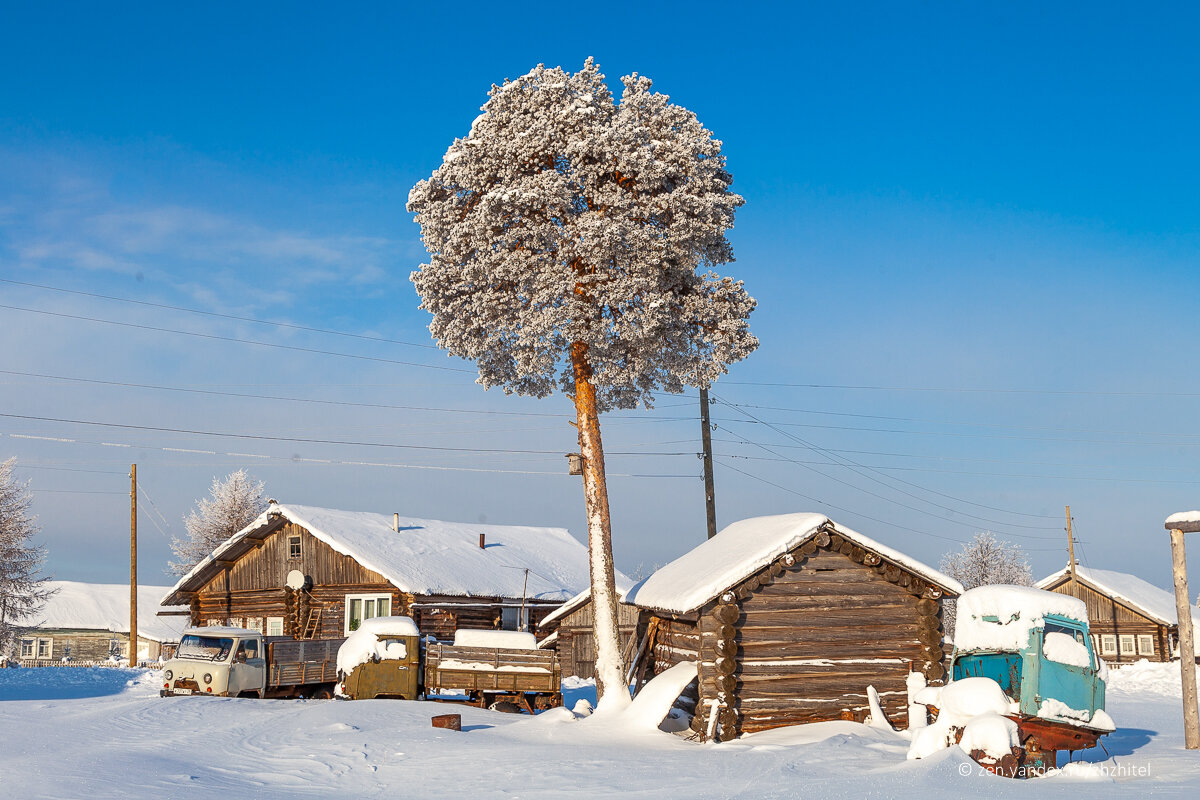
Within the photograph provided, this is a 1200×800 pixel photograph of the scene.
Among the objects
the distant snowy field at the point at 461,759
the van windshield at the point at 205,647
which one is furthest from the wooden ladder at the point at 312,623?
the distant snowy field at the point at 461,759

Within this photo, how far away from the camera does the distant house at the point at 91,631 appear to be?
71.2 meters

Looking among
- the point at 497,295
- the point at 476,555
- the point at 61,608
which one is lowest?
the point at 61,608

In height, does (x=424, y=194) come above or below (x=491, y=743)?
above

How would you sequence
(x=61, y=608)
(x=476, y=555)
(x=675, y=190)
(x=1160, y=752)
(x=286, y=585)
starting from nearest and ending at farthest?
(x=1160, y=752) < (x=675, y=190) < (x=286, y=585) < (x=476, y=555) < (x=61, y=608)

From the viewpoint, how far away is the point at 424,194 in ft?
88.4

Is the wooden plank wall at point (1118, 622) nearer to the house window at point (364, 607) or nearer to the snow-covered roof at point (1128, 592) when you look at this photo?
the snow-covered roof at point (1128, 592)

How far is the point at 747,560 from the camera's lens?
21.6m

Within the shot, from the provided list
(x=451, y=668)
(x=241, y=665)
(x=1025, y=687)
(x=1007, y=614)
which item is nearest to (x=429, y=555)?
(x=451, y=668)

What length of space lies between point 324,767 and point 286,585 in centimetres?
2637

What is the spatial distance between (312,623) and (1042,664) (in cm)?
3120

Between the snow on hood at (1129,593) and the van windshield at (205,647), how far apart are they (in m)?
43.6

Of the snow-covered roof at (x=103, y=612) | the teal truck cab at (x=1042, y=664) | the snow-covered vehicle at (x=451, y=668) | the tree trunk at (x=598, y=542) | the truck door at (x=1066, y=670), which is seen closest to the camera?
the teal truck cab at (x=1042, y=664)

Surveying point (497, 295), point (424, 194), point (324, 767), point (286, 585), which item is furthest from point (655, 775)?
point (286, 585)

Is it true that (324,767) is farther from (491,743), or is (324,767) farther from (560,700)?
(560,700)
